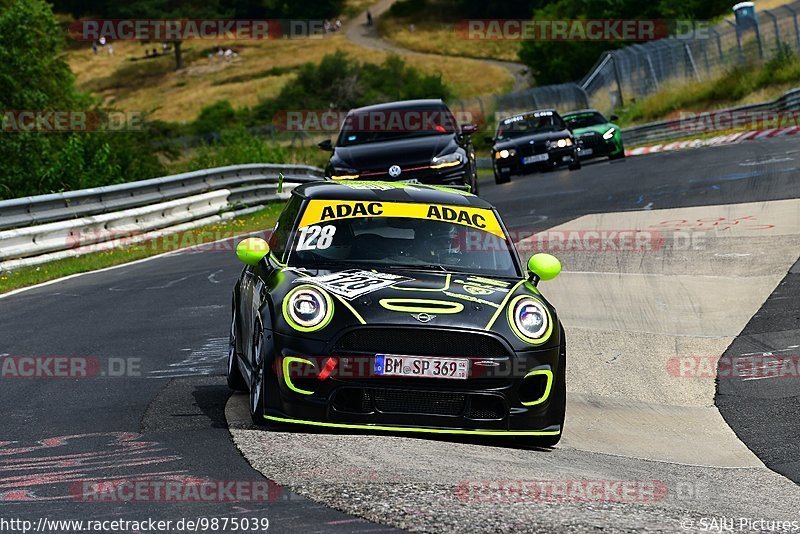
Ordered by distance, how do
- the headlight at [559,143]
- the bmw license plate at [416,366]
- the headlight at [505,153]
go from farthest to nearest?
the headlight at [505,153] → the headlight at [559,143] → the bmw license plate at [416,366]

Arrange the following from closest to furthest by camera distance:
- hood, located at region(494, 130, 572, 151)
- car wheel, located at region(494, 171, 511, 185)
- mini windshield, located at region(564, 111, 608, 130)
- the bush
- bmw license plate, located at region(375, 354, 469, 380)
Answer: bmw license plate, located at region(375, 354, 469, 380)
hood, located at region(494, 130, 572, 151)
car wheel, located at region(494, 171, 511, 185)
the bush
mini windshield, located at region(564, 111, 608, 130)

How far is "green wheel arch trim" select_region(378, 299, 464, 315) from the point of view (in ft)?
23.6

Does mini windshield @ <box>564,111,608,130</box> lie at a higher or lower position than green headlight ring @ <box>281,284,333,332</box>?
lower

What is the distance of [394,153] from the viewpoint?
18.1 metres

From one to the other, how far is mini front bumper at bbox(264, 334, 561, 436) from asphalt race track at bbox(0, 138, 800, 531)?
16 centimetres

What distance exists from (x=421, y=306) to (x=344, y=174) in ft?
35.6

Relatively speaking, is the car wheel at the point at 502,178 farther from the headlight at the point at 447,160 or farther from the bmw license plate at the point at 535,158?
the headlight at the point at 447,160

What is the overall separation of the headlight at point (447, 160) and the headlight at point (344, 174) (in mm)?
1061

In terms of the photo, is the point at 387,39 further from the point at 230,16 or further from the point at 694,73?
the point at 694,73

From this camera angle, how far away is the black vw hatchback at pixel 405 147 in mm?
17922

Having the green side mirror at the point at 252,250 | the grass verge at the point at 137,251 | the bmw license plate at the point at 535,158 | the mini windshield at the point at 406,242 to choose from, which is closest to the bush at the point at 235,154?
the grass verge at the point at 137,251

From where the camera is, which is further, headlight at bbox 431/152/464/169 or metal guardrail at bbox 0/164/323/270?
headlight at bbox 431/152/464/169

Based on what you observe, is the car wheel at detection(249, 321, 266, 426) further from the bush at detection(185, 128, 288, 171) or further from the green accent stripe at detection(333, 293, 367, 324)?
the bush at detection(185, 128, 288, 171)

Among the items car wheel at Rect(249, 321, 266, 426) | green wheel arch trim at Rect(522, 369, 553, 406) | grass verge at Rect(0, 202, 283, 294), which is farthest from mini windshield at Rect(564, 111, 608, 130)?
car wheel at Rect(249, 321, 266, 426)
